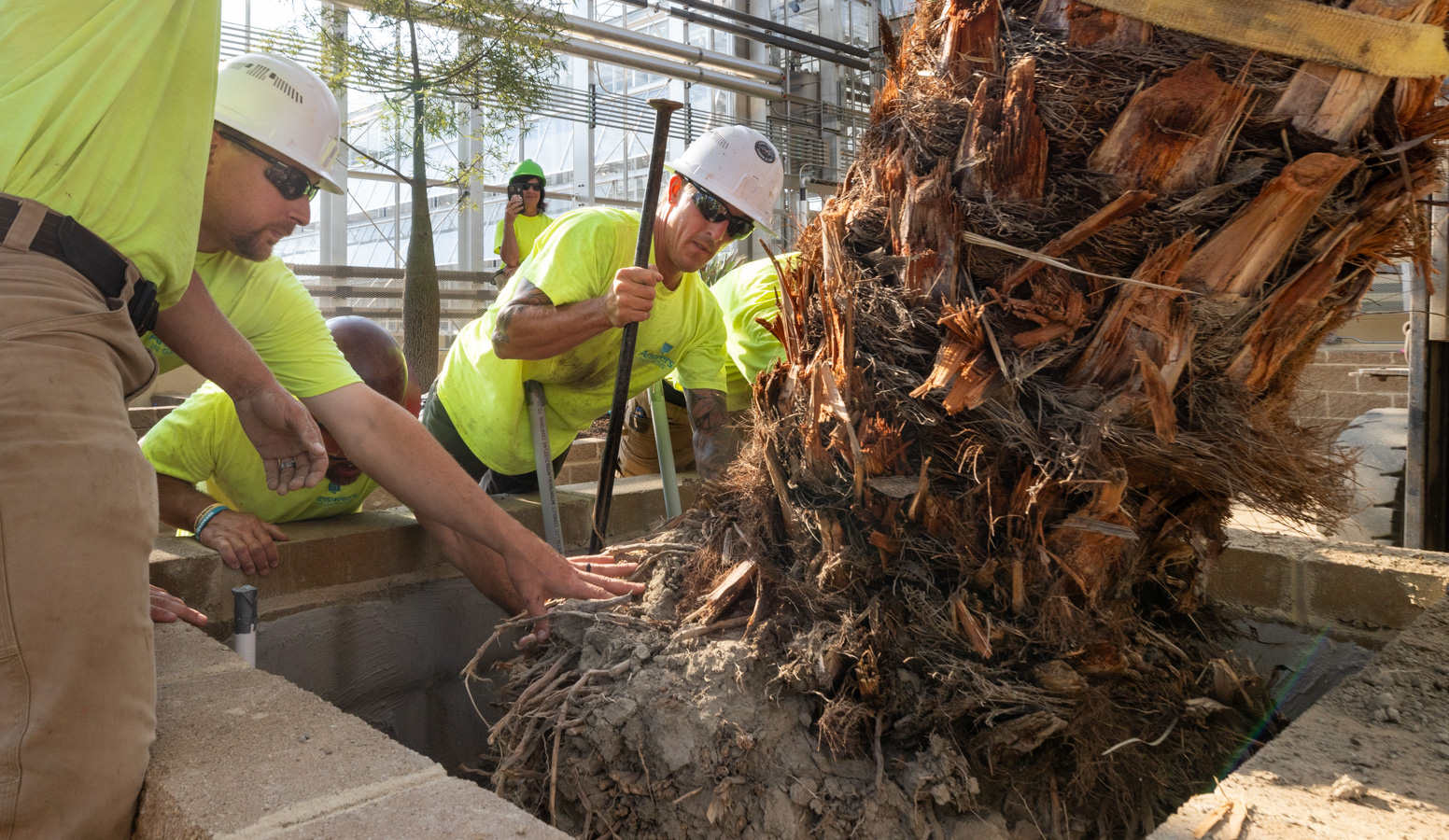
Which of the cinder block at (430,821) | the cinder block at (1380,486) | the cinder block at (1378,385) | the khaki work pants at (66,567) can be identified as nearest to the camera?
the cinder block at (430,821)

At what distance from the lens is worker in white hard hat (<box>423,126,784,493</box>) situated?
3.22 meters

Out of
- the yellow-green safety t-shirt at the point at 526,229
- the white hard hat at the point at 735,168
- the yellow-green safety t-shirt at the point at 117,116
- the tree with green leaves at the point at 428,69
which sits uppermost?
the tree with green leaves at the point at 428,69

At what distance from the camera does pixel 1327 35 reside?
1.57 metres

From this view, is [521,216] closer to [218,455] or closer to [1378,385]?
[218,455]

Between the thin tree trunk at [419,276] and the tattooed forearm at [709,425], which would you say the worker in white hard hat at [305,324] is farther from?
the thin tree trunk at [419,276]

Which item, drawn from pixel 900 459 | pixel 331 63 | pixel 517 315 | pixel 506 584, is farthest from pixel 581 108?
pixel 900 459

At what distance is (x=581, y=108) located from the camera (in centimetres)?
1134

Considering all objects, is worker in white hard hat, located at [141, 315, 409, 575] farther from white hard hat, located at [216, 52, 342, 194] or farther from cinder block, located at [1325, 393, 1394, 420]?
cinder block, located at [1325, 393, 1394, 420]

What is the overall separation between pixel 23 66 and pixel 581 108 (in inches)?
398

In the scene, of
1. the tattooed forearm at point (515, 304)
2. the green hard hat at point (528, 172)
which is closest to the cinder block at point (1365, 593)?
the tattooed forearm at point (515, 304)

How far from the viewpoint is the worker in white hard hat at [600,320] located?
10.6 feet

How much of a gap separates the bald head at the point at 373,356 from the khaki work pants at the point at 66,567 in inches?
70.3

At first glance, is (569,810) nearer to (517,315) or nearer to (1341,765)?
(1341,765)

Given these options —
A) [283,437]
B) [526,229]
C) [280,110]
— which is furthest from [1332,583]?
[526,229]
